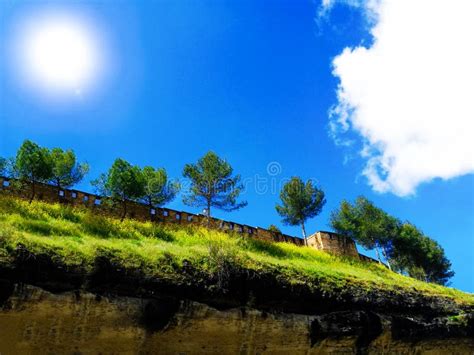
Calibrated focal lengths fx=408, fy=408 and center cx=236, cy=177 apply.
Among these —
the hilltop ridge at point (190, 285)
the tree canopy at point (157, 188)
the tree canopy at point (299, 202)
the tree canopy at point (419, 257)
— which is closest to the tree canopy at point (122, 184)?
the tree canopy at point (157, 188)

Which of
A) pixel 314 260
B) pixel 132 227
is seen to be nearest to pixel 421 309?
pixel 314 260

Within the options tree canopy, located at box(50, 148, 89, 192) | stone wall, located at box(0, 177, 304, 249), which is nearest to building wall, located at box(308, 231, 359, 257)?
stone wall, located at box(0, 177, 304, 249)

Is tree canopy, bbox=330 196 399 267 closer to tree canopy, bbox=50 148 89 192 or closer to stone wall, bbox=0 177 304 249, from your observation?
stone wall, bbox=0 177 304 249

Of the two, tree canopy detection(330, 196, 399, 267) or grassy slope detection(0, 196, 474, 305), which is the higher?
tree canopy detection(330, 196, 399, 267)

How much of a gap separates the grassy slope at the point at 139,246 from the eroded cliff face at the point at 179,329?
3.60ft

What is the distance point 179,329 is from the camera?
13.0 m

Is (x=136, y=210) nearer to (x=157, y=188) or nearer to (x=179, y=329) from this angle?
(x=157, y=188)

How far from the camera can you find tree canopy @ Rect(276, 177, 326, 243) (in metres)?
33.0

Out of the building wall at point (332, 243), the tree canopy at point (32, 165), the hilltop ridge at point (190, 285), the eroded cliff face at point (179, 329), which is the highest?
the tree canopy at point (32, 165)

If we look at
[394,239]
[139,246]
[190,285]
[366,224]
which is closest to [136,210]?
[139,246]

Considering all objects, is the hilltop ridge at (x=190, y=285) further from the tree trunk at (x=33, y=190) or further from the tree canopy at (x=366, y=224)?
the tree canopy at (x=366, y=224)

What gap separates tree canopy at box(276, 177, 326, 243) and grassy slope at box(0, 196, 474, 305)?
670 cm

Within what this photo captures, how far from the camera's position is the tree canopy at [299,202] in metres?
33.0

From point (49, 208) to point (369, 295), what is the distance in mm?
15541
